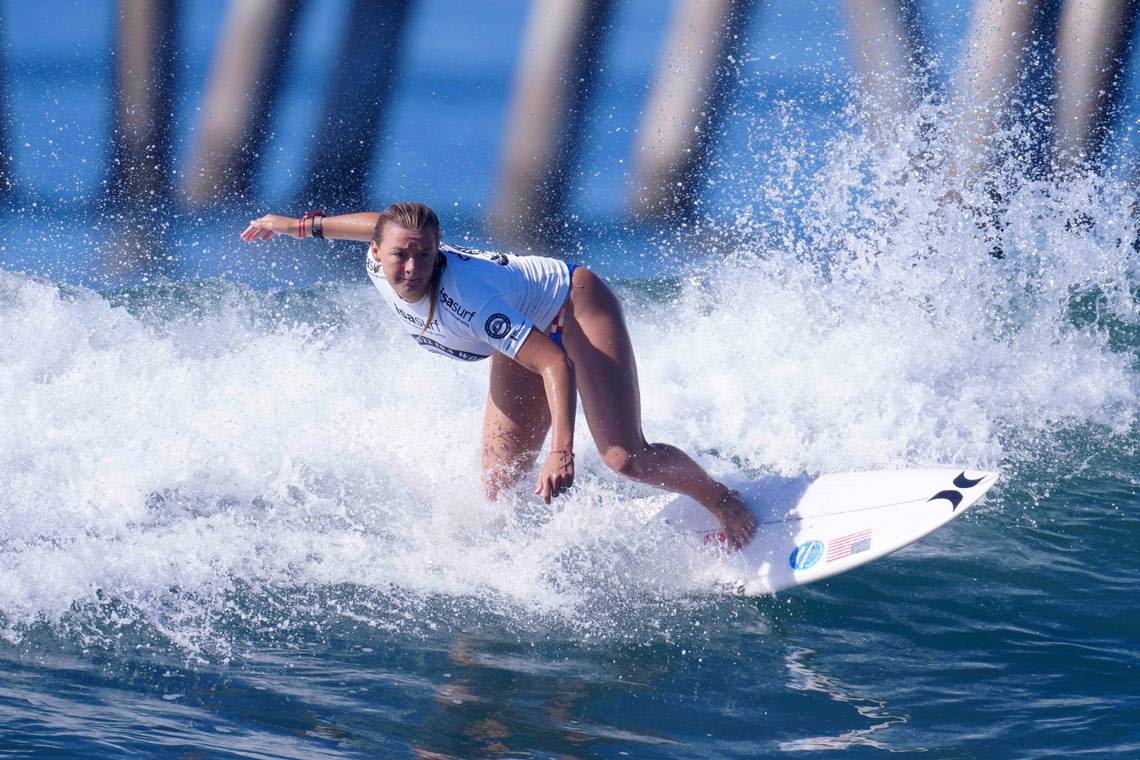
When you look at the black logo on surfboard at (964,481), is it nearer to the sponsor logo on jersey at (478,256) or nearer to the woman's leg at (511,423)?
the woman's leg at (511,423)

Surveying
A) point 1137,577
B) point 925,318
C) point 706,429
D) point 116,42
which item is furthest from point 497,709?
point 116,42

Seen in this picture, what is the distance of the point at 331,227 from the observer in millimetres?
4129

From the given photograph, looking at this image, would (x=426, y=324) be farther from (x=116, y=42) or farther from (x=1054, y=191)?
(x=1054, y=191)

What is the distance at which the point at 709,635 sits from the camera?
383 cm

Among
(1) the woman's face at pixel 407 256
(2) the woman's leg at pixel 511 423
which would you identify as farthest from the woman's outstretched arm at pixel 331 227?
(2) the woman's leg at pixel 511 423

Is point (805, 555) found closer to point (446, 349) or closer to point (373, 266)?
point (446, 349)

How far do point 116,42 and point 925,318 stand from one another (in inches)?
273

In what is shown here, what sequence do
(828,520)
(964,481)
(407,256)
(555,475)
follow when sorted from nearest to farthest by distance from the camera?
1. (555,475)
2. (407,256)
3. (964,481)
4. (828,520)

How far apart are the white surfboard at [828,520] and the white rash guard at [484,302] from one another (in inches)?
40.0

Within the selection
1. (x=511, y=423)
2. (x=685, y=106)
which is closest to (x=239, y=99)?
(x=685, y=106)

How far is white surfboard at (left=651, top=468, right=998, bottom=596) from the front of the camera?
A: 13.4 feet

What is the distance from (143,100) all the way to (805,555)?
8.03 m

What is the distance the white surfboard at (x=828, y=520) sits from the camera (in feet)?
13.4

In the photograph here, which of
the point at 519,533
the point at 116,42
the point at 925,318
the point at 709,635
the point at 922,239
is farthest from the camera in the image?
the point at 116,42
